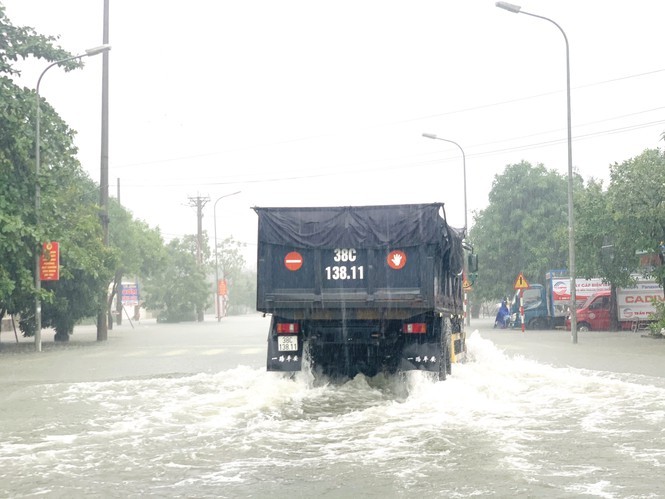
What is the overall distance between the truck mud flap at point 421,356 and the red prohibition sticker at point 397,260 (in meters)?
1.15

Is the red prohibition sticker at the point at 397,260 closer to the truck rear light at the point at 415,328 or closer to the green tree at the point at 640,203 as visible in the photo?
the truck rear light at the point at 415,328

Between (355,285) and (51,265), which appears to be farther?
(51,265)

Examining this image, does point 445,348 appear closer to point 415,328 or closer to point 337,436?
point 415,328

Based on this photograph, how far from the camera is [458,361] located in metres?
16.7

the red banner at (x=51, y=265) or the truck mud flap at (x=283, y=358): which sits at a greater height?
the red banner at (x=51, y=265)

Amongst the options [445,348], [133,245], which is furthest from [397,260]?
[133,245]

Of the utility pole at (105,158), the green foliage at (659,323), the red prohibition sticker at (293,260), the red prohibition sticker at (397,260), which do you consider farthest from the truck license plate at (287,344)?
the utility pole at (105,158)

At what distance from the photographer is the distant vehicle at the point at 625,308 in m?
38.8

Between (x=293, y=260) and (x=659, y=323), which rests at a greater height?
(x=293, y=260)

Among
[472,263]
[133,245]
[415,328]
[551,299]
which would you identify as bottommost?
[415,328]

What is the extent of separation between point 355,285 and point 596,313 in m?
29.7

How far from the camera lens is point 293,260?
12.9 metres

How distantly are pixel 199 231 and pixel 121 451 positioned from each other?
233 ft

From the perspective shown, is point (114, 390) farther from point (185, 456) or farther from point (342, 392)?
point (185, 456)
